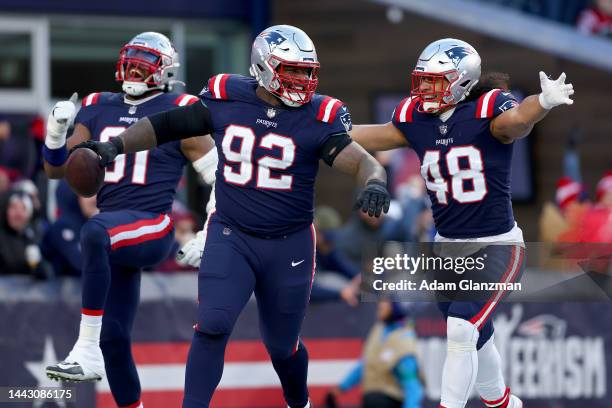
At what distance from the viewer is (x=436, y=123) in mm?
7332

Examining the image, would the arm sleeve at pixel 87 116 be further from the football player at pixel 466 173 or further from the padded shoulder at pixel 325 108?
the football player at pixel 466 173

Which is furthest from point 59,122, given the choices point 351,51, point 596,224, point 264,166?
point 351,51

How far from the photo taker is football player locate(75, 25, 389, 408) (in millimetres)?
6805

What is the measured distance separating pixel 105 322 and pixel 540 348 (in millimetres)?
4241

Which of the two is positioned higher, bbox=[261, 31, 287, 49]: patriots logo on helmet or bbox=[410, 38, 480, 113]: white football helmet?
bbox=[261, 31, 287, 49]: patriots logo on helmet

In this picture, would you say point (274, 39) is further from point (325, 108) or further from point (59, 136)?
point (59, 136)

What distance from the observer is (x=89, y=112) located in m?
7.79

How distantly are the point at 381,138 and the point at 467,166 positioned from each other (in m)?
0.56

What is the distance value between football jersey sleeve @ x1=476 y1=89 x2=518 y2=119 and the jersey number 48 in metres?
0.19

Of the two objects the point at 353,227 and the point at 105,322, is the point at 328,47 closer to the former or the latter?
the point at 353,227

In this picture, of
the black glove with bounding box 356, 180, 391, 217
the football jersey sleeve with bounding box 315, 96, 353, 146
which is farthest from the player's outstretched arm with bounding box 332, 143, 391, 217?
the football jersey sleeve with bounding box 315, 96, 353, 146

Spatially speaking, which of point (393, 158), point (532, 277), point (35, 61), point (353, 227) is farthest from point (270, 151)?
point (35, 61)

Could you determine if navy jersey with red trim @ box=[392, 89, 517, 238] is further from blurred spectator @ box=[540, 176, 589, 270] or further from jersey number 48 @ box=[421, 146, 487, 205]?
blurred spectator @ box=[540, 176, 589, 270]

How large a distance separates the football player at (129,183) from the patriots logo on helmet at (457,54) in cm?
142
